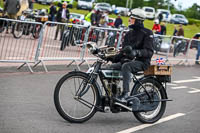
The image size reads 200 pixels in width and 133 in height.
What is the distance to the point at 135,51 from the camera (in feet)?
23.7

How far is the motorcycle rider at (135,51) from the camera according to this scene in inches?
283

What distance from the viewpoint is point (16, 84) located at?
10.1 m

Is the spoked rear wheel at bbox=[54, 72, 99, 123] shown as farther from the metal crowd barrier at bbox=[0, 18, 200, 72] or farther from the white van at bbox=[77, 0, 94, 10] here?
the white van at bbox=[77, 0, 94, 10]

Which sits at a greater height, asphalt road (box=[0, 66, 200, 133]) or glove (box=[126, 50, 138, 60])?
glove (box=[126, 50, 138, 60])

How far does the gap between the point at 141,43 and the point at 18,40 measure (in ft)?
19.9

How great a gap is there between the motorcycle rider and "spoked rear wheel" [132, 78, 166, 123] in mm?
210

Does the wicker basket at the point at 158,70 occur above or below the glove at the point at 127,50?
below

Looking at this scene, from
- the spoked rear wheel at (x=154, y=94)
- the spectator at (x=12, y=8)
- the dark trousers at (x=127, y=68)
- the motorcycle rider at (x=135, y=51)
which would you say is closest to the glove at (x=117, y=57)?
the motorcycle rider at (x=135, y=51)

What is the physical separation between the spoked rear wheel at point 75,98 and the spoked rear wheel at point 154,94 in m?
0.78

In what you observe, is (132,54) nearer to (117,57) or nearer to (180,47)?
(117,57)

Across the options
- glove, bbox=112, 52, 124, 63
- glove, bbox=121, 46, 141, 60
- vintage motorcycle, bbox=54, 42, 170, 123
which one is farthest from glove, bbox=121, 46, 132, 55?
glove, bbox=112, 52, 124, 63

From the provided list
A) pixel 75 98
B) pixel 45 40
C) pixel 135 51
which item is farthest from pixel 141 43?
pixel 45 40

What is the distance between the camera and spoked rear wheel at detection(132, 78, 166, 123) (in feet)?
24.5

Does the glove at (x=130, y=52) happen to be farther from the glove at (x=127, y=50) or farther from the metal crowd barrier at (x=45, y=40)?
the metal crowd barrier at (x=45, y=40)
